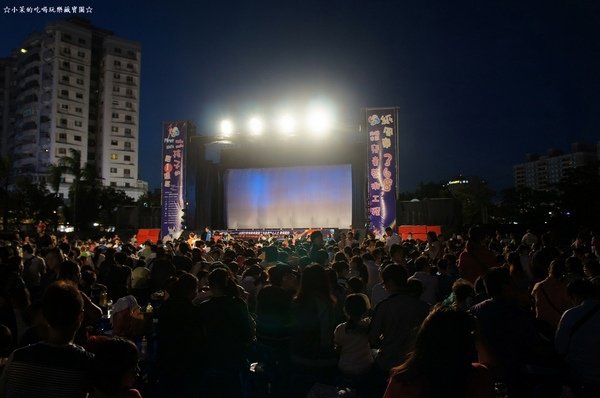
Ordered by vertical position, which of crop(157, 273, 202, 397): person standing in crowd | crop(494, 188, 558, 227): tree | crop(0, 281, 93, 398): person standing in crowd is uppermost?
crop(494, 188, 558, 227): tree

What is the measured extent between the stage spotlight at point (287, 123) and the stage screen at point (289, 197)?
17.8 ft

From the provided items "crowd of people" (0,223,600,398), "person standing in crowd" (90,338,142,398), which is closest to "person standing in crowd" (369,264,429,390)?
"crowd of people" (0,223,600,398)

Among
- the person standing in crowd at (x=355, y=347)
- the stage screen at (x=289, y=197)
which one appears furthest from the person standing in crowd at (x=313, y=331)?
the stage screen at (x=289, y=197)

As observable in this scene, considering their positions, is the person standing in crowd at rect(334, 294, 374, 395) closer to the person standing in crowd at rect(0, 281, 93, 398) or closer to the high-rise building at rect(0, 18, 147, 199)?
the person standing in crowd at rect(0, 281, 93, 398)

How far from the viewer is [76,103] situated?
62.4 metres

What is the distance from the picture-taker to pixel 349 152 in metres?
24.3

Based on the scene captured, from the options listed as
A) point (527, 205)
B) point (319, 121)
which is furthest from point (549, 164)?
point (319, 121)

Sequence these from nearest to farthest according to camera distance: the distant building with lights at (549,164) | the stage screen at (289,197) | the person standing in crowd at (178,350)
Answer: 1. the person standing in crowd at (178,350)
2. the stage screen at (289,197)
3. the distant building with lights at (549,164)

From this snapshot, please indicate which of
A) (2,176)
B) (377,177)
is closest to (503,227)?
(377,177)

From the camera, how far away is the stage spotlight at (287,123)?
20.3m

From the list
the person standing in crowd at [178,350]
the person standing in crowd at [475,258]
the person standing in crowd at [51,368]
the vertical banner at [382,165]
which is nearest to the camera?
the person standing in crowd at [51,368]

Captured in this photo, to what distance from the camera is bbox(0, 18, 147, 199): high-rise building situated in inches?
2377

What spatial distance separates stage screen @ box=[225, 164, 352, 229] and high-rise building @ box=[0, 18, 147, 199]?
4084 cm

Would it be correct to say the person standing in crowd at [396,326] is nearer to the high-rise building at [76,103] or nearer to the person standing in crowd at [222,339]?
the person standing in crowd at [222,339]
